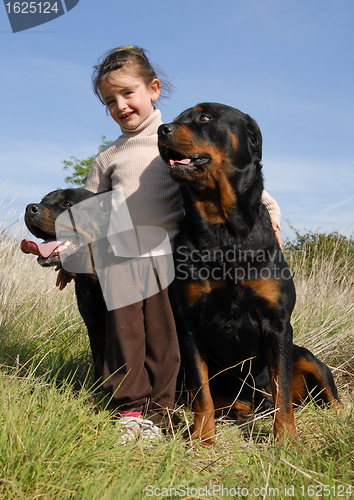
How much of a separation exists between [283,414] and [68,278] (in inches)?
59.9

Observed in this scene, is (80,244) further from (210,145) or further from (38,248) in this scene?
(210,145)

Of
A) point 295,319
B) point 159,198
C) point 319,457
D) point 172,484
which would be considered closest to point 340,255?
point 295,319

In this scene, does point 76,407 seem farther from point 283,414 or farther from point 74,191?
point 74,191

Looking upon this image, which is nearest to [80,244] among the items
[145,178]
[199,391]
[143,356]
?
[145,178]

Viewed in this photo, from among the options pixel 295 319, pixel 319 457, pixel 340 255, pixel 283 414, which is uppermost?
pixel 319 457

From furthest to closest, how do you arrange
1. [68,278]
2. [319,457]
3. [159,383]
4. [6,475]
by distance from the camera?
1. [68,278]
2. [159,383]
3. [319,457]
4. [6,475]

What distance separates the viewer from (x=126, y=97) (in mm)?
2537

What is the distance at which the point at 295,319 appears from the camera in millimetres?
4164

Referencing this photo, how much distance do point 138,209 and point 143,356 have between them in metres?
0.87

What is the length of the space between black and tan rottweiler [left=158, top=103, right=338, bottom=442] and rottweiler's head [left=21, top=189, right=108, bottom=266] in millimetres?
607

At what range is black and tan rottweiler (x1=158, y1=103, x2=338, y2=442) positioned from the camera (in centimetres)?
220

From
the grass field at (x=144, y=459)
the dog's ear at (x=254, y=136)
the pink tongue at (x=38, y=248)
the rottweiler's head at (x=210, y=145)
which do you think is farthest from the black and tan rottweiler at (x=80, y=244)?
the dog's ear at (x=254, y=136)

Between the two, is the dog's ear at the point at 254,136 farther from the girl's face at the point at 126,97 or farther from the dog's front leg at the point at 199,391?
the dog's front leg at the point at 199,391

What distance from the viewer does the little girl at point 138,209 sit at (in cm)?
225
